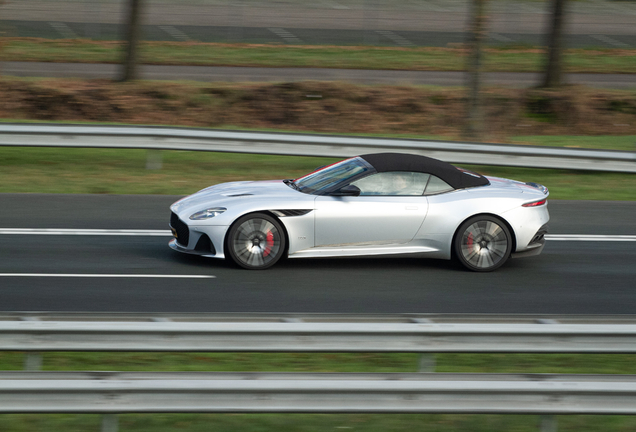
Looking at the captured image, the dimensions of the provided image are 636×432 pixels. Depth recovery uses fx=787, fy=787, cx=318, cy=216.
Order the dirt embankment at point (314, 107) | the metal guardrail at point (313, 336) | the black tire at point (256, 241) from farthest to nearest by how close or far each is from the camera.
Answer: the dirt embankment at point (314, 107)
the black tire at point (256, 241)
the metal guardrail at point (313, 336)

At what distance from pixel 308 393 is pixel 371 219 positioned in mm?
4545

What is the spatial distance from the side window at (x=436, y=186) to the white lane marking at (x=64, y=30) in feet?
82.1

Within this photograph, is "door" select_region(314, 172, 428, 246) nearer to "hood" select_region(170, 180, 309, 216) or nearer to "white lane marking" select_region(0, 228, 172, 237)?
"hood" select_region(170, 180, 309, 216)

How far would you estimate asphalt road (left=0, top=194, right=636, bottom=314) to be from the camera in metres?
7.52

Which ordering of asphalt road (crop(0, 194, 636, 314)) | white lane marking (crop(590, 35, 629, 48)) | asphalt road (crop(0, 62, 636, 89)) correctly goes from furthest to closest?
white lane marking (crop(590, 35, 629, 48)), asphalt road (crop(0, 62, 636, 89)), asphalt road (crop(0, 194, 636, 314))

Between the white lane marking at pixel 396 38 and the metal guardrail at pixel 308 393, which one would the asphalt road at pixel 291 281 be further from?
the white lane marking at pixel 396 38

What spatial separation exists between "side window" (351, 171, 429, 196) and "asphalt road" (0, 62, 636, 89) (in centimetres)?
1491

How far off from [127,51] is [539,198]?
50.8 ft

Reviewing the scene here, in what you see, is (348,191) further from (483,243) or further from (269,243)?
(483,243)

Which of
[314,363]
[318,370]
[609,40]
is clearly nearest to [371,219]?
[314,363]

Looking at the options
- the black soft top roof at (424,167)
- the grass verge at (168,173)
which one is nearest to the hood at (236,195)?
the black soft top roof at (424,167)

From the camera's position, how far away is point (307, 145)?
13.9 m

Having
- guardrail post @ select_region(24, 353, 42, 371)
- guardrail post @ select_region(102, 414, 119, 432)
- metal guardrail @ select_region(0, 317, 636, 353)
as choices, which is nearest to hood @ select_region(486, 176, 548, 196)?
metal guardrail @ select_region(0, 317, 636, 353)

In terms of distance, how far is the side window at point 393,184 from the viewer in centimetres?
863
